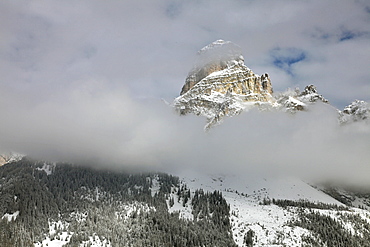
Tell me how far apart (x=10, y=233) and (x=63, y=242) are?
30.7 meters

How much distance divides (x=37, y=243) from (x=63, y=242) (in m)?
14.2

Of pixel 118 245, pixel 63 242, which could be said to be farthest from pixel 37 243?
pixel 118 245

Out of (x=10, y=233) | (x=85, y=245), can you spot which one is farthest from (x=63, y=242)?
(x=10, y=233)

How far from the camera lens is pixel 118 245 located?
19850 cm

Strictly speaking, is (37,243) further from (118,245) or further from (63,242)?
(118,245)

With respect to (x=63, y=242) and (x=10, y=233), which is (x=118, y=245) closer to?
(x=63, y=242)

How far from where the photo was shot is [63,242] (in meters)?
199

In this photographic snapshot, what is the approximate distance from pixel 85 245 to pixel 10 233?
145 feet

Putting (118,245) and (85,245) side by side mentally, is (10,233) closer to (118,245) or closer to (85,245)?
(85,245)

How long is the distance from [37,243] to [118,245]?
45330mm

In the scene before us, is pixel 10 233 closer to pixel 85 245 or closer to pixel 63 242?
pixel 63 242

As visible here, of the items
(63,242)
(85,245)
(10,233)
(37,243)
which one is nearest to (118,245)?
(85,245)

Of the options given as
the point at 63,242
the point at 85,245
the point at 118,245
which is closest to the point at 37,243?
the point at 63,242

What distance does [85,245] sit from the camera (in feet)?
641
